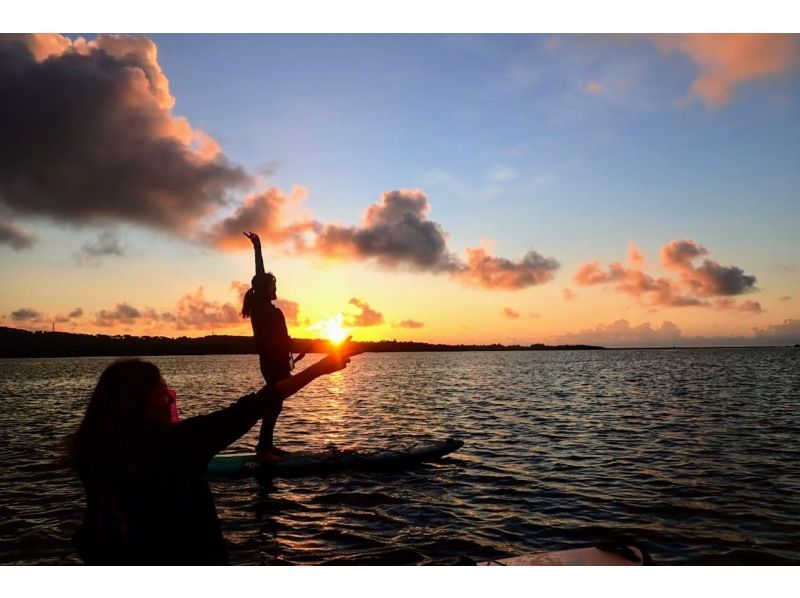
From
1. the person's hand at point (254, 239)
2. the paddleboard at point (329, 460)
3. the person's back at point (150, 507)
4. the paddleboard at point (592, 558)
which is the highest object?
the person's hand at point (254, 239)

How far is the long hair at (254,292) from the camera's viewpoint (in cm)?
1310

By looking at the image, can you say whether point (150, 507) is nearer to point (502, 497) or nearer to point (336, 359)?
point (336, 359)

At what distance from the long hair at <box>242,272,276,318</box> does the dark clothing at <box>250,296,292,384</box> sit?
7cm

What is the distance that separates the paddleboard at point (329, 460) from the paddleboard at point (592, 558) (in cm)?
900

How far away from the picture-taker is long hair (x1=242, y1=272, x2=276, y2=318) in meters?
13.1

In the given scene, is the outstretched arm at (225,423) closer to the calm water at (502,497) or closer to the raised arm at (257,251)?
the calm water at (502,497)

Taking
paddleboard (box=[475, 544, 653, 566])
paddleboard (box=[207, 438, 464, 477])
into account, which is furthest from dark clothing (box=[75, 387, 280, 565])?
paddleboard (box=[207, 438, 464, 477])

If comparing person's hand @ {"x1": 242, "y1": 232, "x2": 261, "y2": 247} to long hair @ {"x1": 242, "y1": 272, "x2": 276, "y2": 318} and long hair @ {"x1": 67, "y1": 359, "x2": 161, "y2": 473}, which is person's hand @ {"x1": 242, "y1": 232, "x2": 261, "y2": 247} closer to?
long hair @ {"x1": 242, "y1": 272, "x2": 276, "y2": 318}

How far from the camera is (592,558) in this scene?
339 inches

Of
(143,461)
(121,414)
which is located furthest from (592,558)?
(121,414)

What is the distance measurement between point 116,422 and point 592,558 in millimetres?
7462

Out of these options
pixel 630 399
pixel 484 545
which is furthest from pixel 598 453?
pixel 630 399

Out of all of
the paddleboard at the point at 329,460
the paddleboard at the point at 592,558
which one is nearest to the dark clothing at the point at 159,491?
the paddleboard at the point at 592,558
